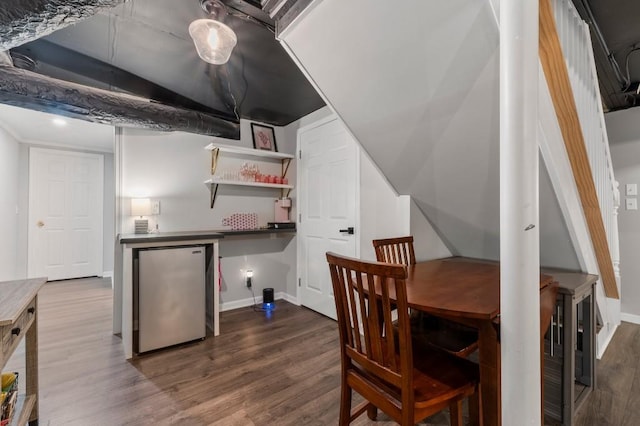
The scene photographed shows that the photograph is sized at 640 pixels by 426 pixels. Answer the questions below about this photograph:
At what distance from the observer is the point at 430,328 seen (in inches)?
73.7

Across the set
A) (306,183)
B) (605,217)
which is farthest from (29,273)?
(605,217)

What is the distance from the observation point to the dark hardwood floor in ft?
5.34

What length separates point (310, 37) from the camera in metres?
1.58

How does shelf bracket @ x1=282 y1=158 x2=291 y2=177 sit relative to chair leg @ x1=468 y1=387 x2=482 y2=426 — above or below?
above

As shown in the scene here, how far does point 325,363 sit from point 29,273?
5.49 m

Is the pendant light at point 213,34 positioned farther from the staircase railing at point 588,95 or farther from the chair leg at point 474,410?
the chair leg at point 474,410

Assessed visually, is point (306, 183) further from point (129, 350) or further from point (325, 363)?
point (129, 350)

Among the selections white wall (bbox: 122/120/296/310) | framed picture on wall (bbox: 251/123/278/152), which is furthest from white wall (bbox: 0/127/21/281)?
framed picture on wall (bbox: 251/123/278/152)

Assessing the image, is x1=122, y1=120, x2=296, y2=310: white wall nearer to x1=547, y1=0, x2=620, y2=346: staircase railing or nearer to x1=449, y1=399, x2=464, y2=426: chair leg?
x1=449, y1=399, x2=464, y2=426: chair leg

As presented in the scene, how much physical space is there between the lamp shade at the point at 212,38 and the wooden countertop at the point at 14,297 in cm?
173

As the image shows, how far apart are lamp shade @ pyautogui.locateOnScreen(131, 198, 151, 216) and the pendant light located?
5.14ft

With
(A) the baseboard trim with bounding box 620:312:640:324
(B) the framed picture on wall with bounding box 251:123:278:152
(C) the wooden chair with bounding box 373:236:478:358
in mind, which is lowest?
(A) the baseboard trim with bounding box 620:312:640:324

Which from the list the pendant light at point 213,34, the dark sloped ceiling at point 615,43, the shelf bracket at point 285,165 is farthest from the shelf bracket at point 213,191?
the dark sloped ceiling at point 615,43

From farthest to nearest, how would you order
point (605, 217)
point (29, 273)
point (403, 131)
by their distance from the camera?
point (29, 273) → point (605, 217) → point (403, 131)
